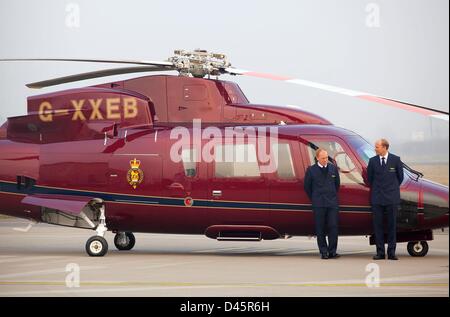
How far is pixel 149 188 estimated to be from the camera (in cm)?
1544

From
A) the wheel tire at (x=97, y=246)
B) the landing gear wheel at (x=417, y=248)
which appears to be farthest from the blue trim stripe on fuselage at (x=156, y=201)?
the landing gear wheel at (x=417, y=248)

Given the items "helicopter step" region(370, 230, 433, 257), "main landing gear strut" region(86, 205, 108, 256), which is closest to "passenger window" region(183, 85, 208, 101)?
"main landing gear strut" region(86, 205, 108, 256)

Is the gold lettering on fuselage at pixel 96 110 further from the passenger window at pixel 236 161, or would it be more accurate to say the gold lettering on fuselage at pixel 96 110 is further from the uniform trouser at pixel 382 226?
the uniform trouser at pixel 382 226

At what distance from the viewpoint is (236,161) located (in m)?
15.2

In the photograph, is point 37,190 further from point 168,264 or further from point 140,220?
point 168,264

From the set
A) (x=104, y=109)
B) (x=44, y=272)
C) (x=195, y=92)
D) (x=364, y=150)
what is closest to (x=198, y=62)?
(x=195, y=92)

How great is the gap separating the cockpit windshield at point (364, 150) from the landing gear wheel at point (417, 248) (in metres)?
1.06

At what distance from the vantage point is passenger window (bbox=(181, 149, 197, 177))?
15320 millimetres

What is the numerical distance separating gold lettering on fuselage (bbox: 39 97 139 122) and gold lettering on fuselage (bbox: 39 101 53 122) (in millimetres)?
62

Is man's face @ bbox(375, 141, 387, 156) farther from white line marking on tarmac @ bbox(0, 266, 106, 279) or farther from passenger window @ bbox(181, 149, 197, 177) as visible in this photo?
white line marking on tarmac @ bbox(0, 266, 106, 279)

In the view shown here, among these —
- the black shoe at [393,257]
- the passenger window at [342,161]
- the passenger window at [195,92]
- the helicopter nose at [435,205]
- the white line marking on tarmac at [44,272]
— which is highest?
the passenger window at [195,92]

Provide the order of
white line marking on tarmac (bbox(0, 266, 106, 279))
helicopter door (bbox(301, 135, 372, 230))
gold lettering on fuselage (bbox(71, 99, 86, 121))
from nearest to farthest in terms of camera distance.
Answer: white line marking on tarmac (bbox(0, 266, 106, 279)), helicopter door (bbox(301, 135, 372, 230)), gold lettering on fuselage (bbox(71, 99, 86, 121))

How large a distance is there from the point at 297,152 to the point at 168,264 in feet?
8.97

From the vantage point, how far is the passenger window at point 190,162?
15.3 metres
